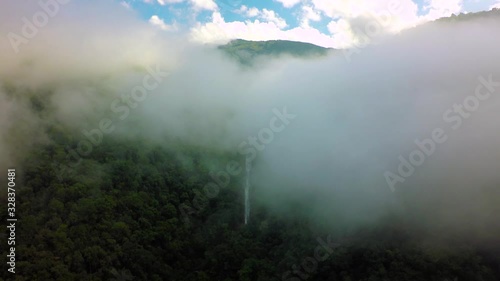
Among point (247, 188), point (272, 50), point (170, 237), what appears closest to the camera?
point (170, 237)

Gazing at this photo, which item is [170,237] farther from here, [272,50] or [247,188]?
[272,50]

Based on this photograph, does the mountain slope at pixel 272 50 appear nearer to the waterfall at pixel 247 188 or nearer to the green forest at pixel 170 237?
the waterfall at pixel 247 188

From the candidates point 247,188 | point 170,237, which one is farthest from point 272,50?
point 170,237

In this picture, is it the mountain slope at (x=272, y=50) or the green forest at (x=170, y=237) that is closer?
the green forest at (x=170, y=237)

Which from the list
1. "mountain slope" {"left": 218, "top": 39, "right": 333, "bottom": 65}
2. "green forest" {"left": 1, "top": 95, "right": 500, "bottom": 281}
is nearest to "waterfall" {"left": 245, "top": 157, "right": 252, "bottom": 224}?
"green forest" {"left": 1, "top": 95, "right": 500, "bottom": 281}

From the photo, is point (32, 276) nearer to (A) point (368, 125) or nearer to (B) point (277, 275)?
(B) point (277, 275)

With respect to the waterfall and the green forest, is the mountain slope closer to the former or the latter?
the waterfall

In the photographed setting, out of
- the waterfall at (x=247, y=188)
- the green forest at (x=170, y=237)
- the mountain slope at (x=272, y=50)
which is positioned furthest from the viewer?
the mountain slope at (x=272, y=50)

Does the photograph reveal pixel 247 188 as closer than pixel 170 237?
No

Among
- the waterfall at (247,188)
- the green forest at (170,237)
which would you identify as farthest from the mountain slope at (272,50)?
the green forest at (170,237)

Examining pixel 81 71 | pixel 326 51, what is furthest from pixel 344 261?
pixel 326 51

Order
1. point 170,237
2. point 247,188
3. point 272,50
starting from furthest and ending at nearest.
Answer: point 272,50 < point 247,188 < point 170,237
